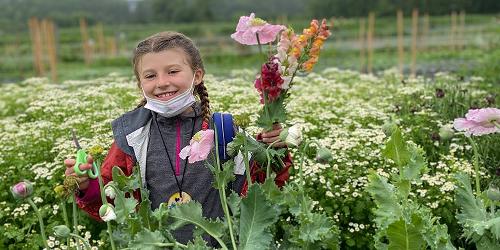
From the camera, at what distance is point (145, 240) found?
1850 millimetres

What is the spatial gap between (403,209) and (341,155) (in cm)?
166

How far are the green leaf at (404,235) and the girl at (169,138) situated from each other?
556 millimetres

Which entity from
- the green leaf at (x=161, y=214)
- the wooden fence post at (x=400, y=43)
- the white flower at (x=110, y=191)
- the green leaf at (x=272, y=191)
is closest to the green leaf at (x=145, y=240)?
the green leaf at (x=161, y=214)

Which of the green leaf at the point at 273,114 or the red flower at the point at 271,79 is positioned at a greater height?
the red flower at the point at 271,79

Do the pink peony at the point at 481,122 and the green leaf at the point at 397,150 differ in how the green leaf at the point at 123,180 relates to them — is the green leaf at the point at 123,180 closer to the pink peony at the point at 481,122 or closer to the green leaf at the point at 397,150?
the green leaf at the point at 397,150

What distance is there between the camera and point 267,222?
74.3 inches

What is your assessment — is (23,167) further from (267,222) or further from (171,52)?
(267,222)

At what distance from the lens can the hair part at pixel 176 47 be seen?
2383 mm

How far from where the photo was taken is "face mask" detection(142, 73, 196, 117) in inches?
91.9

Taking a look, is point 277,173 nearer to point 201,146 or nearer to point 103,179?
point 201,146

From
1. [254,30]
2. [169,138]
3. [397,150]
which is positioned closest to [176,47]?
[169,138]

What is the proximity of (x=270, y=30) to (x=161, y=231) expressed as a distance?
643 mm

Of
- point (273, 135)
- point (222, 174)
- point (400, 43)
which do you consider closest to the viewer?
point (222, 174)

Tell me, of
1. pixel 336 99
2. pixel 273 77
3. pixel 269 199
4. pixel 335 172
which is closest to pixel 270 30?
pixel 273 77
